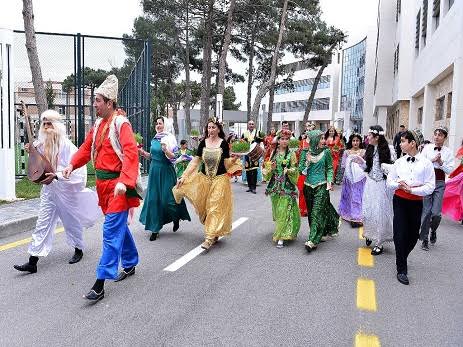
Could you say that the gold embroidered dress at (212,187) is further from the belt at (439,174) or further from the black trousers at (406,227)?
the belt at (439,174)

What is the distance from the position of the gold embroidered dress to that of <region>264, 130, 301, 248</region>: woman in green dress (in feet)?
1.80

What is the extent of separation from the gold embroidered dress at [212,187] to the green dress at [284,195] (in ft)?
1.85

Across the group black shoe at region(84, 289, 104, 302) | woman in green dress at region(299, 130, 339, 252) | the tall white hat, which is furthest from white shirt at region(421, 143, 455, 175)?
black shoe at region(84, 289, 104, 302)

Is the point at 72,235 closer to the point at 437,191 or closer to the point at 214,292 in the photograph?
the point at 214,292

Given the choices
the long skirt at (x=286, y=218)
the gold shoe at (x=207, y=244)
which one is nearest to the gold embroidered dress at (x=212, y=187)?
the gold shoe at (x=207, y=244)

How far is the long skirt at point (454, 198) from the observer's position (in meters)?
9.38

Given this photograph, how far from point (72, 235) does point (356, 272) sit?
132 inches

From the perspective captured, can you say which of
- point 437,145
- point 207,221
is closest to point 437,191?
point 437,145

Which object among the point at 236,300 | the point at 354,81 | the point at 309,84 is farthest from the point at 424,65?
the point at 309,84

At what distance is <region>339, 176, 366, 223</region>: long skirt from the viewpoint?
9.14m

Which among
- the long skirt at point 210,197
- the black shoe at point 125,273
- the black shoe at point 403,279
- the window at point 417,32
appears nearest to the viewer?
the black shoe at point 125,273

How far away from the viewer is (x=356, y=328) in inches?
165

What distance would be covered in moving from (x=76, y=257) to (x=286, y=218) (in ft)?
9.43

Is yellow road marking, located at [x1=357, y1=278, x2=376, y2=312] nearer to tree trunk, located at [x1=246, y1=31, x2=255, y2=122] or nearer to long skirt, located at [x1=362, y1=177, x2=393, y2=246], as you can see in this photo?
long skirt, located at [x1=362, y1=177, x2=393, y2=246]
